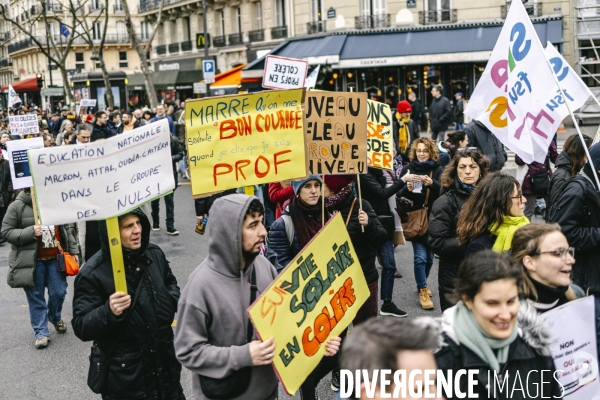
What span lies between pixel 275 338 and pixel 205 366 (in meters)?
0.35

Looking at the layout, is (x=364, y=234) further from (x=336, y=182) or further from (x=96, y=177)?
(x=96, y=177)

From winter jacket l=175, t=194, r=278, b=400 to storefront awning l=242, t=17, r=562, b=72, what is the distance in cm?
2301

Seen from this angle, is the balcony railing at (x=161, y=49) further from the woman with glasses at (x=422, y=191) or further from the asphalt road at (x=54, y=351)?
the woman with glasses at (x=422, y=191)

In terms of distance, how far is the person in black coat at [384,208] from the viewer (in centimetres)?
669

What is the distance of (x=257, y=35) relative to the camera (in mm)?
34375

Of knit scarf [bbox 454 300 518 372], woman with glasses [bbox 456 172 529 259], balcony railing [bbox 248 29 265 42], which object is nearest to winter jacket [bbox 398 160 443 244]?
→ woman with glasses [bbox 456 172 529 259]

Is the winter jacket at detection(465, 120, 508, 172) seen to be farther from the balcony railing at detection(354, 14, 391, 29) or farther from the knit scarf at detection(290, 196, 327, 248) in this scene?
the balcony railing at detection(354, 14, 391, 29)

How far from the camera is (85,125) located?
366 inches

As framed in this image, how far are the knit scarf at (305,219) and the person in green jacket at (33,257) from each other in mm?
2761

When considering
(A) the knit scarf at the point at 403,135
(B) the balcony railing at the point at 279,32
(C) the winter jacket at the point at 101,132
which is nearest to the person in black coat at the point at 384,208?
(A) the knit scarf at the point at 403,135

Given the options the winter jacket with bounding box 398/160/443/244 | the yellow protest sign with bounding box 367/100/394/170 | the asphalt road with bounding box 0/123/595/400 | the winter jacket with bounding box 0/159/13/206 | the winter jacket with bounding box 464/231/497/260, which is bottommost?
the asphalt road with bounding box 0/123/595/400

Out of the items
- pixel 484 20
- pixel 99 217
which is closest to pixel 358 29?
pixel 484 20

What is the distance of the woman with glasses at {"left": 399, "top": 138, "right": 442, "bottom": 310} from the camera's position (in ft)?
23.6

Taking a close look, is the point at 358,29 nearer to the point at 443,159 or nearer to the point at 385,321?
the point at 443,159
